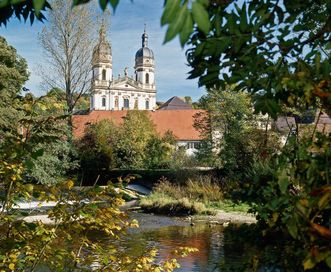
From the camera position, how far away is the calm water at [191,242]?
8758 mm

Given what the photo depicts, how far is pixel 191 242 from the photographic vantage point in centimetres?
1114

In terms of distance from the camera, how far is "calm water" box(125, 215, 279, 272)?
28.7ft

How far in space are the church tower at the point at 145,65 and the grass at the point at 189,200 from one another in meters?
70.2

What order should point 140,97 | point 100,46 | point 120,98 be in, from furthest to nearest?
point 140,97
point 120,98
point 100,46

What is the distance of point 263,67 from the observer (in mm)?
1721

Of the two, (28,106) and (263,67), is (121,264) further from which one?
(263,67)

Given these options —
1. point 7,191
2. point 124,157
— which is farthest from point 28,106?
point 124,157

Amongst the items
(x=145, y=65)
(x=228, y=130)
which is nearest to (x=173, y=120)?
(x=228, y=130)

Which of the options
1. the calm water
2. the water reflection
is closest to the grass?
the calm water

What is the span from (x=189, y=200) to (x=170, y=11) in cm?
1764

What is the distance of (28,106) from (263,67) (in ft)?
7.05

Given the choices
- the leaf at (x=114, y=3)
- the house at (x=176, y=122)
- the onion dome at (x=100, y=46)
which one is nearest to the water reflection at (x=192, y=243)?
the leaf at (x=114, y=3)

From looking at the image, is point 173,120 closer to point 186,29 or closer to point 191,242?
point 191,242

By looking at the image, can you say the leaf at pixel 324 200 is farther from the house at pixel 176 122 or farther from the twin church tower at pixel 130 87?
the twin church tower at pixel 130 87
